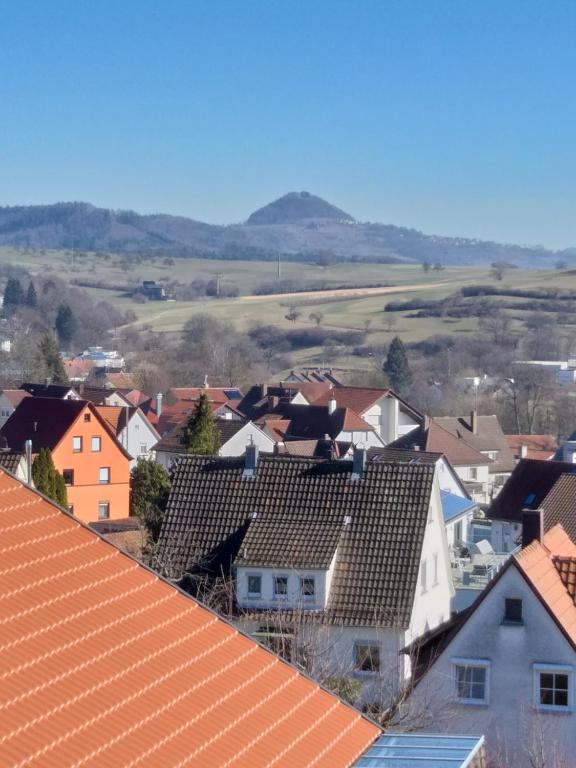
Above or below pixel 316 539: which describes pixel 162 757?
above

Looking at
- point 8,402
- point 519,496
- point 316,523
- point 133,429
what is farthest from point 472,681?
point 8,402

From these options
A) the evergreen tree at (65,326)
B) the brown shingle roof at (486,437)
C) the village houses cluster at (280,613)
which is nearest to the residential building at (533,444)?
the brown shingle roof at (486,437)

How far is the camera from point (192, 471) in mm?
25016

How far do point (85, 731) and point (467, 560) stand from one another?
35.8 meters

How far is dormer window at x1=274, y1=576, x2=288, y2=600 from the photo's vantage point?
22.2m

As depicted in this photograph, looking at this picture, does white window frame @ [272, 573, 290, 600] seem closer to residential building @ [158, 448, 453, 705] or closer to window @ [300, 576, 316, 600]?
residential building @ [158, 448, 453, 705]

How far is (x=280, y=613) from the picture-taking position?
68.7ft

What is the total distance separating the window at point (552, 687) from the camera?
18.9 meters

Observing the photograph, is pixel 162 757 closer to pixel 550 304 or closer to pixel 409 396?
pixel 409 396

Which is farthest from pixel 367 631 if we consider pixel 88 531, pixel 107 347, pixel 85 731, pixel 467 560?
pixel 107 347

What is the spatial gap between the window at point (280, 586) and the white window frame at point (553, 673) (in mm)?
4666

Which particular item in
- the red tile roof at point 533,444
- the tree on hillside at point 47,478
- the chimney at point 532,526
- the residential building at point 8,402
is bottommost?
the red tile roof at point 533,444

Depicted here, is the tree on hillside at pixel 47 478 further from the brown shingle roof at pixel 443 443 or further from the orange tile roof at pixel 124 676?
the orange tile roof at pixel 124 676

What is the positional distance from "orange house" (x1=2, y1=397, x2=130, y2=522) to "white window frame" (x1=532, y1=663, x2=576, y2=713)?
30.6m
